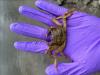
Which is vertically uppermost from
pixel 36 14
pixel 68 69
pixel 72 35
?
pixel 36 14

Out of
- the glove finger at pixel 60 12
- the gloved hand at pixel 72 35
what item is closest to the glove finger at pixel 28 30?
the gloved hand at pixel 72 35

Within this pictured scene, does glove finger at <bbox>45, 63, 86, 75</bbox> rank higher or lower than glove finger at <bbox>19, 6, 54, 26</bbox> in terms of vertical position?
lower

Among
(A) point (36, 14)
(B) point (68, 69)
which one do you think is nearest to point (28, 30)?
(A) point (36, 14)

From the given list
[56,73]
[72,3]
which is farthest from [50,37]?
[72,3]

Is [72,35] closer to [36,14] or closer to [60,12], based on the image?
[60,12]

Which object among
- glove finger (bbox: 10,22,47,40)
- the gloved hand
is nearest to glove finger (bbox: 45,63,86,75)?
the gloved hand

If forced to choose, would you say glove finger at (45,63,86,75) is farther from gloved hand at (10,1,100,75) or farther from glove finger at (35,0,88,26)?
glove finger at (35,0,88,26)
